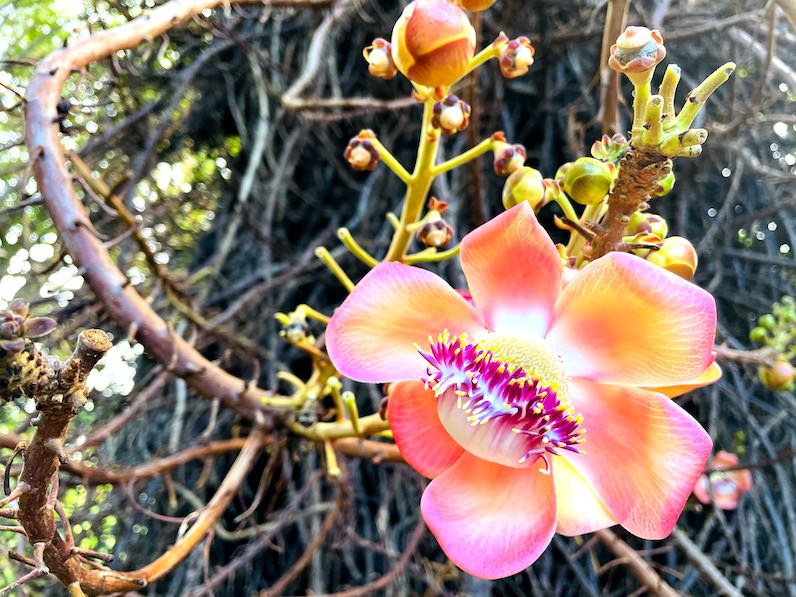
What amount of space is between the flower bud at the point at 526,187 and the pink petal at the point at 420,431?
0.15 m

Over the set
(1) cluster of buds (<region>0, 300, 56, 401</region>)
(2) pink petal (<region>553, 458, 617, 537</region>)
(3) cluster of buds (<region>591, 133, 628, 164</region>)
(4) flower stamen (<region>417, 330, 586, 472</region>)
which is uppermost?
(1) cluster of buds (<region>0, 300, 56, 401</region>)

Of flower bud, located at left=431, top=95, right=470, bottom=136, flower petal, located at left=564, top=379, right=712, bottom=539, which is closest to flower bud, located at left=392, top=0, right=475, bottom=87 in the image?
flower bud, located at left=431, top=95, right=470, bottom=136

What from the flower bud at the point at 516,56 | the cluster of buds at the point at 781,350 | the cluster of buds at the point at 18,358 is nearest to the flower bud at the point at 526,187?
the flower bud at the point at 516,56

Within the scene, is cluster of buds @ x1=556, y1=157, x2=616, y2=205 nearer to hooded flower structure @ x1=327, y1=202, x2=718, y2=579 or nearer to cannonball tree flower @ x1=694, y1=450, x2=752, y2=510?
hooded flower structure @ x1=327, y1=202, x2=718, y2=579

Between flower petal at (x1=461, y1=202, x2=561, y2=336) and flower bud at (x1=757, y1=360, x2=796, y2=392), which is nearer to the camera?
flower petal at (x1=461, y1=202, x2=561, y2=336)

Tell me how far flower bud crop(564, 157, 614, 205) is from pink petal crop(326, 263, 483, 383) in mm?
111

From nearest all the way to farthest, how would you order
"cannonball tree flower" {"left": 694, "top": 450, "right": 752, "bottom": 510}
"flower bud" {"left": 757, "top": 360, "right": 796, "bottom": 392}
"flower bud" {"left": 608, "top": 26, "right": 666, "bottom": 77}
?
"flower bud" {"left": 608, "top": 26, "right": 666, "bottom": 77} → "flower bud" {"left": 757, "top": 360, "right": 796, "bottom": 392} → "cannonball tree flower" {"left": 694, "top": 450, "right": 752, "bottom": 510}

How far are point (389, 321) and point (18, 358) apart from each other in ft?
0.81

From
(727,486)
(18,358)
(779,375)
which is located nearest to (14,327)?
(18,358)

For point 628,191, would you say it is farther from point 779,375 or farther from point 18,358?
point 779,375

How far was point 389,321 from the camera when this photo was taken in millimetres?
452

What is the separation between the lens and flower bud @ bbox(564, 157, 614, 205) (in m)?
0.40

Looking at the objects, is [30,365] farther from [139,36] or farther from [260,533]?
[260,533]

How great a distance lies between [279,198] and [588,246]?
3.11ft
